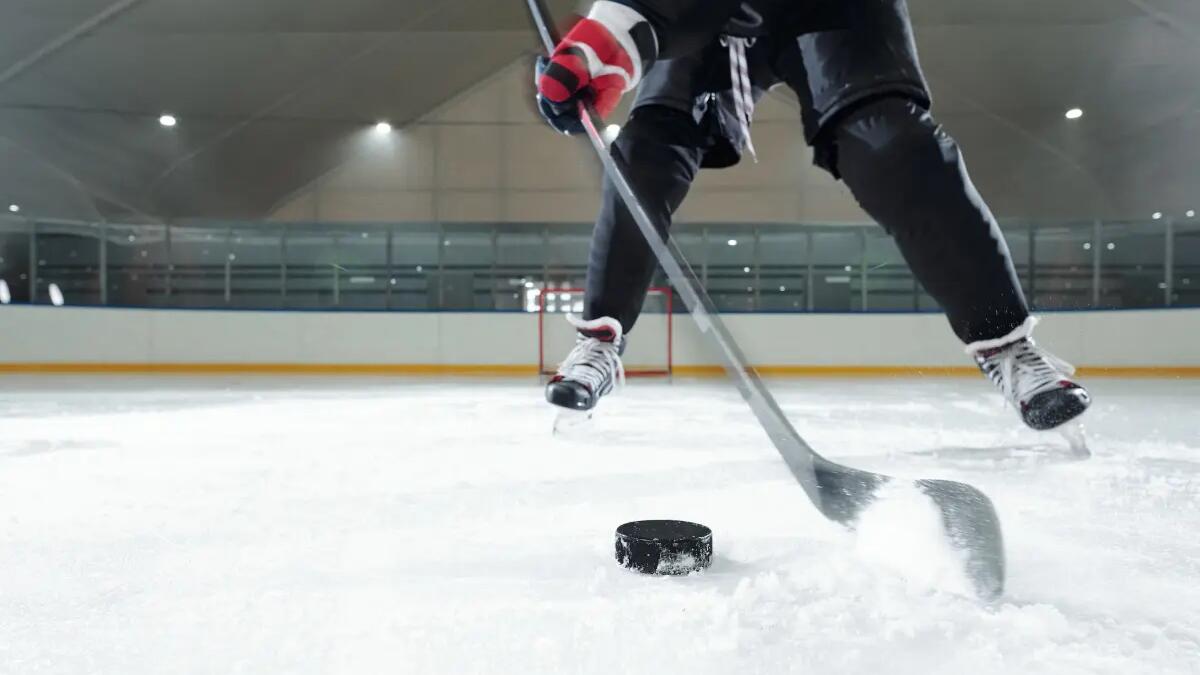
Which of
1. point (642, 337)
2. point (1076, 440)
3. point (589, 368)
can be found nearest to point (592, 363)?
point (589, 368)

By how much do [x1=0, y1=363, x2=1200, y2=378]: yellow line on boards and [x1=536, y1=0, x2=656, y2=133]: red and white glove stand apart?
12.3 ft

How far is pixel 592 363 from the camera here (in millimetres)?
1312

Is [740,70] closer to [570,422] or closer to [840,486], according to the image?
[840,486]

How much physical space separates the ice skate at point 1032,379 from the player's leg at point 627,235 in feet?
1.58

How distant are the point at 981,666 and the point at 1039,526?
0.41 metres

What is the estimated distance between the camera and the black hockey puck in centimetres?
67

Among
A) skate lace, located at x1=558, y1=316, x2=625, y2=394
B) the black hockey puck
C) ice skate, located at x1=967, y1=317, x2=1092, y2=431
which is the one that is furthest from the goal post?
the black hockey puck

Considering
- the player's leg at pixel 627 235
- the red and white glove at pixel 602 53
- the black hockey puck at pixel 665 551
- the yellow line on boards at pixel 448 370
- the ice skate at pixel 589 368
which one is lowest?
the yellow line on boards at pixel 448 370

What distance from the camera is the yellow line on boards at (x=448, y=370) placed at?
15.2 ft

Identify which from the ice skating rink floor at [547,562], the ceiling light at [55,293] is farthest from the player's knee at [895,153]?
the ceiling light at [55,293]

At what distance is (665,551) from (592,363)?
663mm

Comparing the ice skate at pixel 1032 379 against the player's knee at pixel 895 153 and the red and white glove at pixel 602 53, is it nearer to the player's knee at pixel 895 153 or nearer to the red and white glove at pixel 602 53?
the player's knee at pixel 895 153

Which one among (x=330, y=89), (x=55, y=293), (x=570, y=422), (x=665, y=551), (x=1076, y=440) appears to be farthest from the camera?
(x=330, y=89)

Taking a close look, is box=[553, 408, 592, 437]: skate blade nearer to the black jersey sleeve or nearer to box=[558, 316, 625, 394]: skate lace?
box=[558, 316, 625, 394]: skate lace
